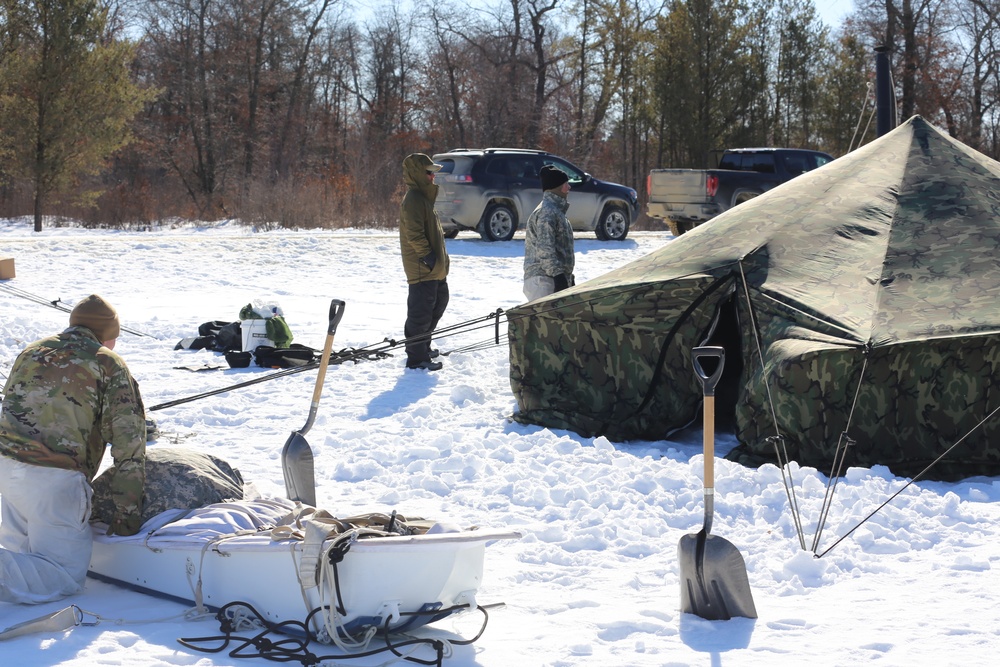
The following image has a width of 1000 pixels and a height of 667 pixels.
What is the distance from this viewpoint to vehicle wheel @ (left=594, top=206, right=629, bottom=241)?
19.1m

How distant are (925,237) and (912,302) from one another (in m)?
0.80

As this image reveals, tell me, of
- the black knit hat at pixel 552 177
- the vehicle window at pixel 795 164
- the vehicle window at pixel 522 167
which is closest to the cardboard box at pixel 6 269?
the vehicle window at pixel 522 167

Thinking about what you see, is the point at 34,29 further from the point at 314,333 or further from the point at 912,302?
the point at 912,302

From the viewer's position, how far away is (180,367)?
9.52 metres

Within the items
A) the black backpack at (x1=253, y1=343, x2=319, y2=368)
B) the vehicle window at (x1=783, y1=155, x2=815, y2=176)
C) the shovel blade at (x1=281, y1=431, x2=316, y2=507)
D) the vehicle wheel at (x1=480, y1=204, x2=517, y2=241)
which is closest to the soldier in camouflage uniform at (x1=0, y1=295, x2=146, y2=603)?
the shovel blade at (x1=281, y1=431, x2=316, y2=507)

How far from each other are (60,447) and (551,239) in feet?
16.7

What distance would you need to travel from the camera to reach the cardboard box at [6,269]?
13.6m

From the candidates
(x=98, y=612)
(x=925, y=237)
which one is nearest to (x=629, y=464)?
(x=925, y=237)

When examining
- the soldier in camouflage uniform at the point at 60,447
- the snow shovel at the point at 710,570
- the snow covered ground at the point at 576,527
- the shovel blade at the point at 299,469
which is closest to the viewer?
the snow covered ground at the point at 576,527

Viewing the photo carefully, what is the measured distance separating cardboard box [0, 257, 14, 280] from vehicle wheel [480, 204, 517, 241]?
24.3 feet

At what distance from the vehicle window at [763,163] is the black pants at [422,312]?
12.4 meters

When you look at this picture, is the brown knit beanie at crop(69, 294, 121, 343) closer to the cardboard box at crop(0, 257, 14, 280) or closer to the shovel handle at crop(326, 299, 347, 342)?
the shovel handle at crop(326, 299, 347, 342)

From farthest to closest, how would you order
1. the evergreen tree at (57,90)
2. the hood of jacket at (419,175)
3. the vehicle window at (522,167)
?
the evergreen tree at (57,90) < the vehicle window at (522,167) < the hood of jacket at (419,175)

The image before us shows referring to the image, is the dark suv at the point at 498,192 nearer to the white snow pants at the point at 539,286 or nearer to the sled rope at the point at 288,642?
the white snow pants at the point at 539,286
